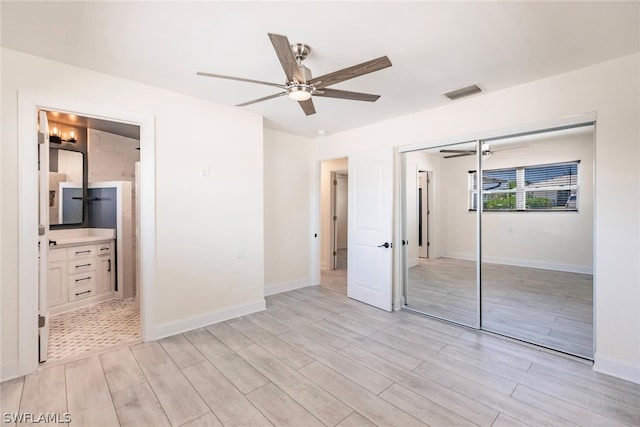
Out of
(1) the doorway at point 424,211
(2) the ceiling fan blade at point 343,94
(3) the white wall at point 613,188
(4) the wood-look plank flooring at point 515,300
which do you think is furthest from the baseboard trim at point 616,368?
(2) the ceiling fan blade at point 343,94

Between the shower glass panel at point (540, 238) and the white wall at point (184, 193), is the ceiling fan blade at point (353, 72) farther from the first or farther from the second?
the shower glass panel at point (540, 238)

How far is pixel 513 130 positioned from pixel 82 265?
5790mm

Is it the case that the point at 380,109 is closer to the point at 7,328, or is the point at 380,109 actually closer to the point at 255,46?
the point at 255,46

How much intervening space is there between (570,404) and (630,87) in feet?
8.46

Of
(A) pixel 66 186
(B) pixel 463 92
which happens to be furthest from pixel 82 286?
(B) pixel 463 92

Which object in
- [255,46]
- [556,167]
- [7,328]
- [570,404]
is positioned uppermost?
[255,46]

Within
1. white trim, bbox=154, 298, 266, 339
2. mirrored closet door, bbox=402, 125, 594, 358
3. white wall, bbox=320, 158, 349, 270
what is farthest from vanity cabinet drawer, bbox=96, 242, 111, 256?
mirrored closet door, bbox=402, 125, 594, 358

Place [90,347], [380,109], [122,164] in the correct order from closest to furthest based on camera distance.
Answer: [90,347]
[380,109]
[122,164]

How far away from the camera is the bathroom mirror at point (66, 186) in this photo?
402 cm

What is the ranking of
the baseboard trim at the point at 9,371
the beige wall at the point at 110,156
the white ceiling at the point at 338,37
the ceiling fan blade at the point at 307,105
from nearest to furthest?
the white ceiling at the point at 338,37 → the baseboard trim at the point at 9,371 → the ceiling fan blade at the point at 307,105 → the beige wall at the point at 110,156

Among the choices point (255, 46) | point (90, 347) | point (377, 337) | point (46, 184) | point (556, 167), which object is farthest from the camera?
point (556, 167)

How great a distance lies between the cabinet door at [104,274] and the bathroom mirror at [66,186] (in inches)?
30.5

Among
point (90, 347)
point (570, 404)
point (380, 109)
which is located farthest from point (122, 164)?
point (570, 404)

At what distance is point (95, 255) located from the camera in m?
4.05
